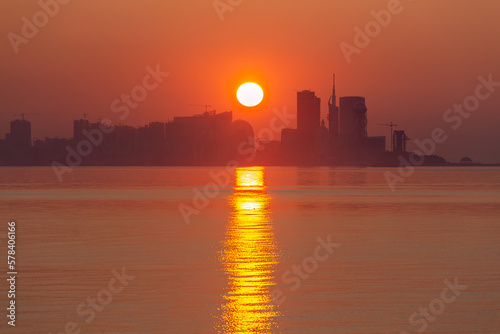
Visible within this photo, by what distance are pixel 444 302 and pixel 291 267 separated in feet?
24.3

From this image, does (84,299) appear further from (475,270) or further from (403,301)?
(475,270)

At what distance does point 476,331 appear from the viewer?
1625 cm

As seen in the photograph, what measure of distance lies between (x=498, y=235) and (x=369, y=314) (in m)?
21.9

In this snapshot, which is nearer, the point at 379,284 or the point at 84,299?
the point at 84,299

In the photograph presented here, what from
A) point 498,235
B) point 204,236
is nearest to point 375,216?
point 498,235

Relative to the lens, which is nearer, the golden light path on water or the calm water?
the golden light path on water

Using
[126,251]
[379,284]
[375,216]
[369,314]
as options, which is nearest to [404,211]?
[375,216]

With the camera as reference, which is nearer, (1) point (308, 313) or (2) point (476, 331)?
(2) point (476, 331)

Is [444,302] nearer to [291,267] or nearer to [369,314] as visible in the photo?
[369,314]

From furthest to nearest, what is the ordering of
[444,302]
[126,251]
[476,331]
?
[126,251] → [444,302] → [476,331]

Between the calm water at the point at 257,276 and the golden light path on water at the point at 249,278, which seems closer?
the golden light path on water at the point at 249,278

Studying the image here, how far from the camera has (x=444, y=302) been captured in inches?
765

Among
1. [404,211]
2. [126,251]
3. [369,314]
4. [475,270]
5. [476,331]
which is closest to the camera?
[476,331]

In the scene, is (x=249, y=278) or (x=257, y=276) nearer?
(x=249, y=278)
